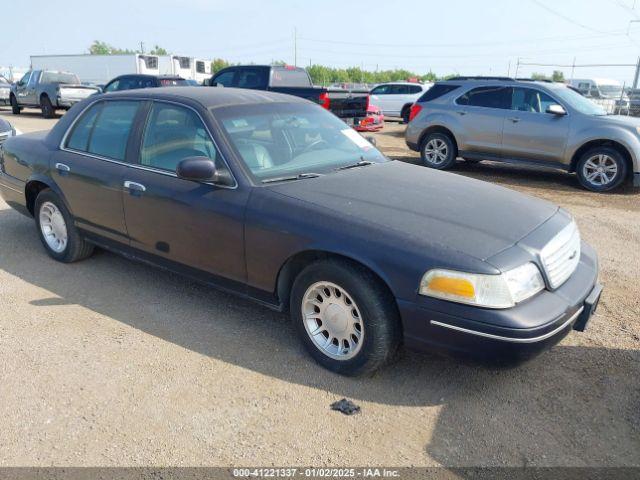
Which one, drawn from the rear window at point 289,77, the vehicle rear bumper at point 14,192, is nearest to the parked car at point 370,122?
the rear window at point 289,77

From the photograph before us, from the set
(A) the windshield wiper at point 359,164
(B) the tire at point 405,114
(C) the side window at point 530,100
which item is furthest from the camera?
(B) the tire at point 405,114

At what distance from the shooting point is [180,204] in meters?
3.65

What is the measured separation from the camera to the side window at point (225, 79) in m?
12.9

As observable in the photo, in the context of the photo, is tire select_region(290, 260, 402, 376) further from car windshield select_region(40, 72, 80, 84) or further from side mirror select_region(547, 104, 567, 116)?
car windshield select_region(40, 72, 80, 84)

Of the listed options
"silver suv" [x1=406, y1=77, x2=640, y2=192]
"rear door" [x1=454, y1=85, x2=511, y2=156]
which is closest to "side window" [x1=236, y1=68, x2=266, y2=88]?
"silver suv" [x1=406, y1=77, x2=640, y2=192]

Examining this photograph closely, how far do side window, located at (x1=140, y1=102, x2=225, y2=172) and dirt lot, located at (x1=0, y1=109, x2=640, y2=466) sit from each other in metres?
1.14

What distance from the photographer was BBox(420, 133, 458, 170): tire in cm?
1009

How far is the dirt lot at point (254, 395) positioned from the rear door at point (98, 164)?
25.6 inches

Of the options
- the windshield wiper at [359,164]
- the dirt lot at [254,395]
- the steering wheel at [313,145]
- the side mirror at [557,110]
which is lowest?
the dirt lot at [254,395]

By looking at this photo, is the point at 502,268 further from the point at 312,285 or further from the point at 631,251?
the point at 631,251

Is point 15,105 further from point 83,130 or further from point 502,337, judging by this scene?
point 502,337

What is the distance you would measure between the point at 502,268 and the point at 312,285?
1.09m

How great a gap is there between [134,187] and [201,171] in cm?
86

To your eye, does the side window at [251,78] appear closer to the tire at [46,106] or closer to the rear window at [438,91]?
the rear window at [438,91]
